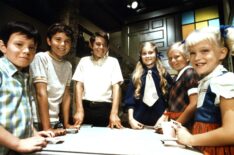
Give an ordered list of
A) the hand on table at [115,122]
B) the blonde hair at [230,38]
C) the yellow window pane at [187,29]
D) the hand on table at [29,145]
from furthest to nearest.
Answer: the yellow window pane at [187,29], the hand on table at [115,122], the blonde hair at [230,38], the hand on table at [29,145]

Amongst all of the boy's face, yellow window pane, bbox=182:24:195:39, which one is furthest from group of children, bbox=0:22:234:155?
yellow window pane, bbox=182:24:195:39

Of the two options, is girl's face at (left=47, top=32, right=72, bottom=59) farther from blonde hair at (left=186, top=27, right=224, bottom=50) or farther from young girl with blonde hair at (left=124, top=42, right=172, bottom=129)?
blonde hair at (left=186, top=27, right=224, bottom=50)

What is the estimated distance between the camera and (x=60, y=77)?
1.66m

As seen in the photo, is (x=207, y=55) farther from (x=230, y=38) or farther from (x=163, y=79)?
(x=163, y=79)

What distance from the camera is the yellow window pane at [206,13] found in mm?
5031

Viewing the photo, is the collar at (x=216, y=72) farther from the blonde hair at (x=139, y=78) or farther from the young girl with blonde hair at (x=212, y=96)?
the blonde hair at (x=139, y=78)

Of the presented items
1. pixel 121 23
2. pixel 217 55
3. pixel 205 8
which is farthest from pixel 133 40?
pixel 217 55

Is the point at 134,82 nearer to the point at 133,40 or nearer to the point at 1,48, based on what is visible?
the point at 1,48

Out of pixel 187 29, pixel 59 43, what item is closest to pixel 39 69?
pixel 59 43

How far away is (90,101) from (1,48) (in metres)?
0.92

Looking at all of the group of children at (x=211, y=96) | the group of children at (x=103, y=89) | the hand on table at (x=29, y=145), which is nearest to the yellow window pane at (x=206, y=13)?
the group of children at (x=103, y=89)

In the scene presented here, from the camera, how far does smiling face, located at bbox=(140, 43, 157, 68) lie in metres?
2.02

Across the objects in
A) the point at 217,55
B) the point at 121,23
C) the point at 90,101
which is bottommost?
the point at 90,101

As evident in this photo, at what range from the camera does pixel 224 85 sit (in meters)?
0.91
